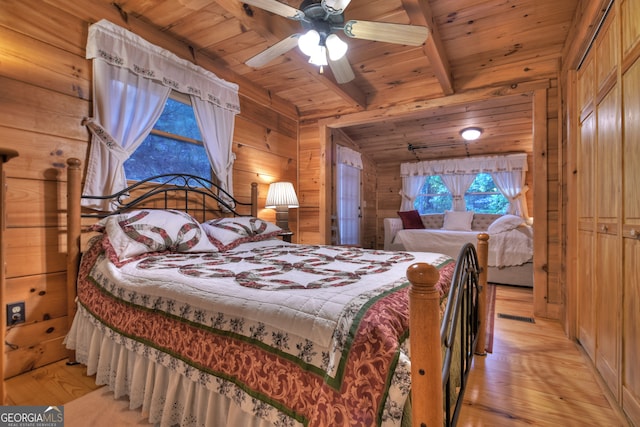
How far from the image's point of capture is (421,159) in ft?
19.9

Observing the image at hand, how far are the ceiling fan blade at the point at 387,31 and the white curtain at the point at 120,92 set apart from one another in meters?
1.57

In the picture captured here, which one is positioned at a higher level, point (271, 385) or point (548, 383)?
point (271, 385)

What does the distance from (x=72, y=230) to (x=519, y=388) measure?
2.69 m

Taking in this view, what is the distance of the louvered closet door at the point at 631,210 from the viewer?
125cm

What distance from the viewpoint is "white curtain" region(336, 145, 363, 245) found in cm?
508

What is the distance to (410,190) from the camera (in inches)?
241

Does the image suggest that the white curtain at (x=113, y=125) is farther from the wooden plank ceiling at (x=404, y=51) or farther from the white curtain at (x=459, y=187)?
the white curtain at (x=459, y=187)

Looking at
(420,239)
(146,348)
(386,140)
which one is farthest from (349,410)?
(386,140)

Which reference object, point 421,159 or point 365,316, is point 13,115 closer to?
point 365,316

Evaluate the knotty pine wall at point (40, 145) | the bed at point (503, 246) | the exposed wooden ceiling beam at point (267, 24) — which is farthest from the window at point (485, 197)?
the knotty pine wall at point (40, 145)

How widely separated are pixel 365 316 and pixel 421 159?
5744 millimetres

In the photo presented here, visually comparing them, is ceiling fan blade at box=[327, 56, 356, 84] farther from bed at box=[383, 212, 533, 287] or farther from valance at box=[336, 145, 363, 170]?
bed at box=[383, 212, 533, 287]

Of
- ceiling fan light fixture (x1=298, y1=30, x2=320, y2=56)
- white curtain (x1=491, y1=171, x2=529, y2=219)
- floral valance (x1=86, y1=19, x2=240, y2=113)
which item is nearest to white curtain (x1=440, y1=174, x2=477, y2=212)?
white curtain (x1=491, y1=171, x2=529, y2=219)

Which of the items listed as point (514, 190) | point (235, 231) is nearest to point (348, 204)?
point (514, 190)
